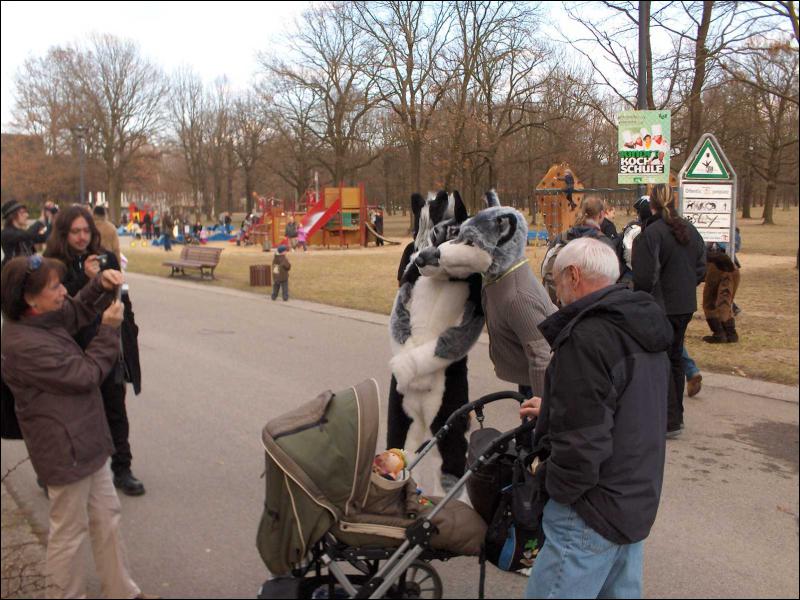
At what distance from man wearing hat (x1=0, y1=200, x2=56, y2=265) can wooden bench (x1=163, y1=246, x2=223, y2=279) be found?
3.55m

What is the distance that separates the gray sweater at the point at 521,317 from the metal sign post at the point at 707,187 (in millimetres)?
641

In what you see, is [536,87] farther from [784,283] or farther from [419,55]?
[784,283]

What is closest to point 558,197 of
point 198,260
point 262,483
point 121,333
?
point 121,333

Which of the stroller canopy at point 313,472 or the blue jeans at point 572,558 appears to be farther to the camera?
the stroller canopy at point 313,472

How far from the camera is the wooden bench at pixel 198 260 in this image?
9.58m

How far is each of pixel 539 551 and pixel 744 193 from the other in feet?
5.36

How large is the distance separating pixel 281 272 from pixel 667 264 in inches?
392

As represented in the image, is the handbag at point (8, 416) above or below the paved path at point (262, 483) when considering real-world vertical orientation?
above

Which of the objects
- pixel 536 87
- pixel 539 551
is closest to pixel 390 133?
pixel 536 87

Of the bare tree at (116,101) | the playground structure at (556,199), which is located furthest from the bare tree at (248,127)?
the playground structure at (556,199)

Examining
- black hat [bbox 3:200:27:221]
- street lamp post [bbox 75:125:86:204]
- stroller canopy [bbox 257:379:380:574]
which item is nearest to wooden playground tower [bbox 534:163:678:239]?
stroller canopy [bbox 257:379:380:574]

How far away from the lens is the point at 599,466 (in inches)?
79.8

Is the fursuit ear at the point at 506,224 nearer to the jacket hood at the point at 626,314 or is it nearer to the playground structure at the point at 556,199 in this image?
the playground structure at the point at 556,199

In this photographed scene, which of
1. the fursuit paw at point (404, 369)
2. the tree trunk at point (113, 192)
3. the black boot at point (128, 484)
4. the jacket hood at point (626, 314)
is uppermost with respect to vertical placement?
the tree trunk at point (113, 192)
